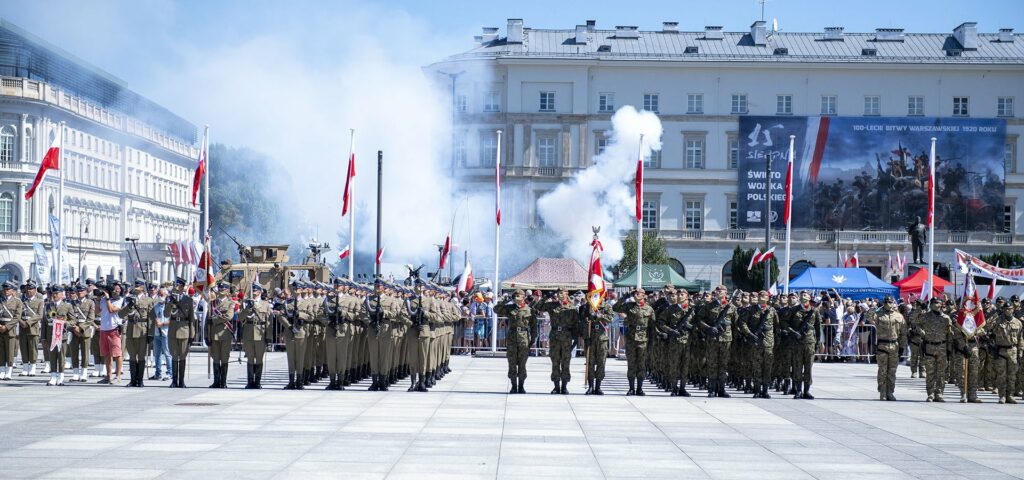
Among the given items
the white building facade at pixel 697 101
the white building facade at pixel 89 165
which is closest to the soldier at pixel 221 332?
the white building facade at pixel 89 165

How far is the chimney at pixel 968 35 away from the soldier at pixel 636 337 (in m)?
67.5

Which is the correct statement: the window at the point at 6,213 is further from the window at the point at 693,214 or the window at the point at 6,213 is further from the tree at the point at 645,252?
the window at the point at 693,214

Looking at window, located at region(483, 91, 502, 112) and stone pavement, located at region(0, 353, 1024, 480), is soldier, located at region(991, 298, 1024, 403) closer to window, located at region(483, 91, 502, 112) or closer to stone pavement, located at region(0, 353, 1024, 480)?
stone pavement, located at region(0, 353, 1024, 480)

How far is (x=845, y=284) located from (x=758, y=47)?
42.6 metres

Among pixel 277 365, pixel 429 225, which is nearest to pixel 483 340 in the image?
pixel 277 365

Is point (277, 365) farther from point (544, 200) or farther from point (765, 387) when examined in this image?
point (544, 200)

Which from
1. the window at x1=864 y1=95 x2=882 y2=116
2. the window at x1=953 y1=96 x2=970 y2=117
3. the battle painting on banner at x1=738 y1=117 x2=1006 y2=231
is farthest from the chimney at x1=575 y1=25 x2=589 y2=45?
the window at x1=953 y1=96 x2=970 y2=117

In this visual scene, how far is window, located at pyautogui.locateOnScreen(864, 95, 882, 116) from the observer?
8212 centimetres

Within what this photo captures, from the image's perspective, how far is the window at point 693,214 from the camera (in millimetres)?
82062

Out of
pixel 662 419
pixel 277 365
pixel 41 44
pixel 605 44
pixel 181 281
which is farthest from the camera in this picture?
pixel 605 44

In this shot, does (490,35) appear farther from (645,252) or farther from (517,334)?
(517,334)

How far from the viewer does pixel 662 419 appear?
1809cm

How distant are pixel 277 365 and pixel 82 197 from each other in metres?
56.5

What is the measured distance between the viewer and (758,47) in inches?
3287
